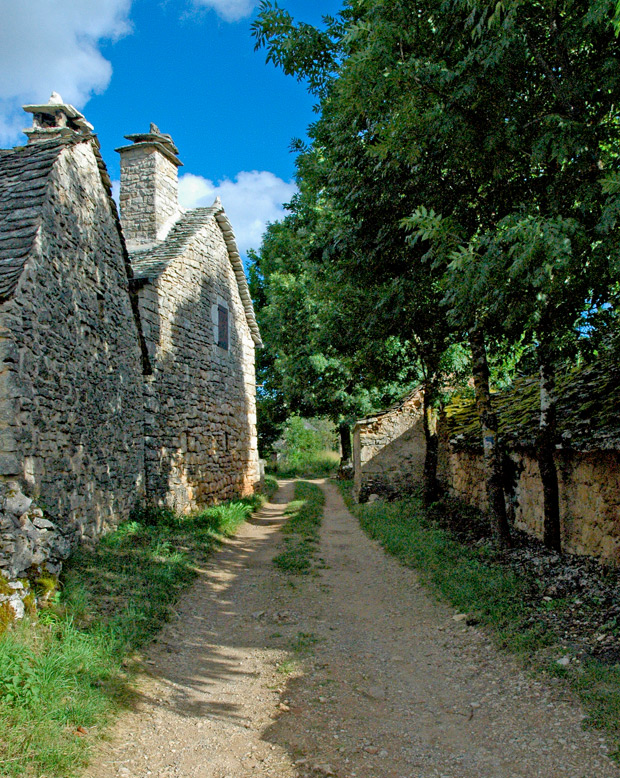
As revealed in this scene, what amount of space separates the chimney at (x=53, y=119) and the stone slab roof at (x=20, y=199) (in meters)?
1.12

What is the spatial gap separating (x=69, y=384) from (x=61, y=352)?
0.48 metres

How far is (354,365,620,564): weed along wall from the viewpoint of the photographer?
7.11 meters

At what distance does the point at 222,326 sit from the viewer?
15344 millimetres

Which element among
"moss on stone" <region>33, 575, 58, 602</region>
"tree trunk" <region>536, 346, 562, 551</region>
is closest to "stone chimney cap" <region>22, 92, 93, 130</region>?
"moss on stone" <region>33, 575, 58, 602</region>

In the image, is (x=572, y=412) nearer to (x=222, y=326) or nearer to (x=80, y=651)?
(x=80, y=651)

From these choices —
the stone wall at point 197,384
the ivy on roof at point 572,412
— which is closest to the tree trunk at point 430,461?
the ivy on roof at point 572,412

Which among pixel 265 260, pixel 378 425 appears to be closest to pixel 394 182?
pixel 378 425

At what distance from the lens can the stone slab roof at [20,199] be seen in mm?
6262

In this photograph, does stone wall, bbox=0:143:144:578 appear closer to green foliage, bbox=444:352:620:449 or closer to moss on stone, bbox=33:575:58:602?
moss on stone, bbox=33:575:58:602

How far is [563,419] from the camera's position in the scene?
8.49 metres

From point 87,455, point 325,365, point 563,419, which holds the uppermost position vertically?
point 325,365

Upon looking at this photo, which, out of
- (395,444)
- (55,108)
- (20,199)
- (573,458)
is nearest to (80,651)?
(20,199)

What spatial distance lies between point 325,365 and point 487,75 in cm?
1712

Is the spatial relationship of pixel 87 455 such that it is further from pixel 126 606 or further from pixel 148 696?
pixel 148 696
